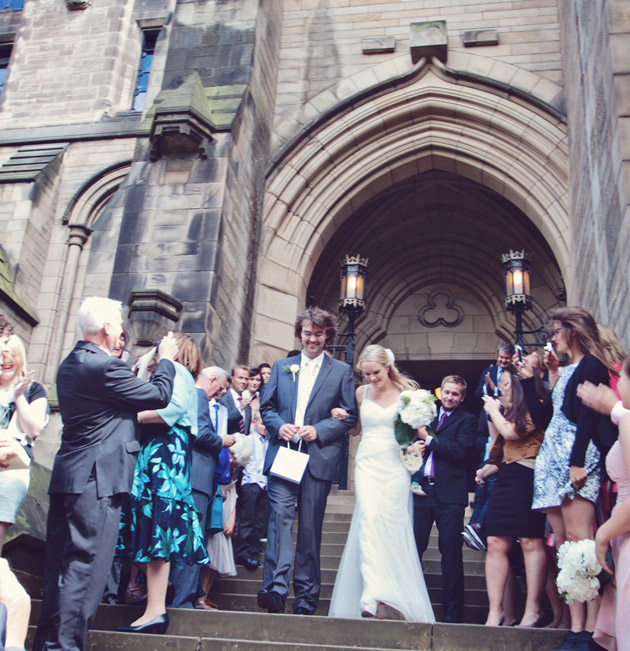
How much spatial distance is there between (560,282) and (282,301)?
13.2 ft

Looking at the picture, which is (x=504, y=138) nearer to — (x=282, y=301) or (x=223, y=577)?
(x=282, y=301)

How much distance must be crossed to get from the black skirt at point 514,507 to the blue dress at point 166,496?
5.48 ft

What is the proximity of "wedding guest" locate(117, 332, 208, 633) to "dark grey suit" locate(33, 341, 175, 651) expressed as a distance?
301mm

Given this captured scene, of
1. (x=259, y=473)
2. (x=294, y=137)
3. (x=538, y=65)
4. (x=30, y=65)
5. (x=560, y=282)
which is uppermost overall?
(x=30, y=65)

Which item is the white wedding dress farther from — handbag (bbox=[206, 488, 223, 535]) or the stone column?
the stone column

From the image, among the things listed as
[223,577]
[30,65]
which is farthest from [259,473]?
[30,65]

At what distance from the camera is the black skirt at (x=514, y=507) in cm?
427

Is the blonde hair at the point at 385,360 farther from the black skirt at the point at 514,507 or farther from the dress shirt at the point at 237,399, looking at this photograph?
the dress shirt at the point at 237,399

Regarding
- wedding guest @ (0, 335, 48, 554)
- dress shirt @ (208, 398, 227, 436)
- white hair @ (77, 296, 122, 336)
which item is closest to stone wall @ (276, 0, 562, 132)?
dress shirt @ (208, 398, 227, 436)

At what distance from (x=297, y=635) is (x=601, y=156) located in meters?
4.68

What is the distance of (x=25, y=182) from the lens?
1184cm

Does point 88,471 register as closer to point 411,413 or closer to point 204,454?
point 204,454

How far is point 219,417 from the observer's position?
5.26m

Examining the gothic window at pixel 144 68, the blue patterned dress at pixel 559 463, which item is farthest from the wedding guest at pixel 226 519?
the gothic window at pixel 144 68
